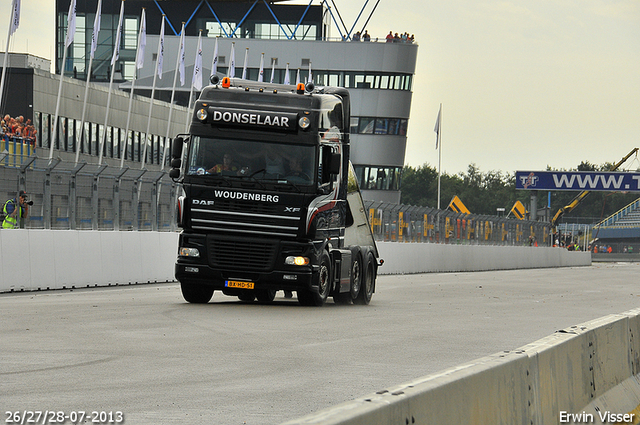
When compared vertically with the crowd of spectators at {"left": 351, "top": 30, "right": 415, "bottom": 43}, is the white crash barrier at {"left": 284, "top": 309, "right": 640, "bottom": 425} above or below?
below

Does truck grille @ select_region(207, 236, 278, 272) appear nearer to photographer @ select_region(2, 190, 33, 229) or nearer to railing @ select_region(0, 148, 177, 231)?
photographer @ select_region(2, 190, 33, 229)

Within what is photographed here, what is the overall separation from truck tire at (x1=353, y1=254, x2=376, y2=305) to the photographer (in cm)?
672

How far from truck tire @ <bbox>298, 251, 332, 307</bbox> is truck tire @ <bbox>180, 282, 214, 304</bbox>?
5.14 feet

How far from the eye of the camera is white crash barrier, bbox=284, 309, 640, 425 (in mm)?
4059

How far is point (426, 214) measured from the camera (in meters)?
41.9

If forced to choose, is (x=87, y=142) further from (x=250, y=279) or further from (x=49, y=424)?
(x=49, y=424)

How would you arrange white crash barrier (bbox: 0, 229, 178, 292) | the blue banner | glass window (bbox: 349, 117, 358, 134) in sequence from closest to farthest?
white crash barrier (bbox: 0, 229, 178, 292) < the blue banner < glass window (bbox: 349, 117, 358, 134)

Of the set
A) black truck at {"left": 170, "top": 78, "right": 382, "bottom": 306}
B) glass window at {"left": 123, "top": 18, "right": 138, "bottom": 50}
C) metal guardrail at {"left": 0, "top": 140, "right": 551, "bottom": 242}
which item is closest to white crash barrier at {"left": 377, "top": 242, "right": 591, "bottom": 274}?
metal guardrail at {"left": 0, "top": 140, "right": 551, "bottom": 242}

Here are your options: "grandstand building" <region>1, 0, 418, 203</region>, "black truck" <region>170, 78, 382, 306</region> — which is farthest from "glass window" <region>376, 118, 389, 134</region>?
"black truck" <region>170, 78, 382, 306</region>

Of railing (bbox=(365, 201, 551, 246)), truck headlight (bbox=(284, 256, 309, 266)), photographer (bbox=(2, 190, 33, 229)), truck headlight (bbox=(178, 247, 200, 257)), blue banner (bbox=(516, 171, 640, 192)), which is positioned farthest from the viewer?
blue banner (bbox=(516, 171, 640, 192))

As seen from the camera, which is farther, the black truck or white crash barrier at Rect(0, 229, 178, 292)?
white crash barrier at Rect(0, 229, 178, 292)

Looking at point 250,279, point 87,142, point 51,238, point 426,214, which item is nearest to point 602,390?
point 250,279

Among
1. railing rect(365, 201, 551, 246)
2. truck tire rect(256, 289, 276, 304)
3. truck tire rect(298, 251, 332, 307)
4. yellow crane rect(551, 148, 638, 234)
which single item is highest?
yellow crane rect(551, 148, 638, 234)

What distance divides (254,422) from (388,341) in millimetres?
5784
